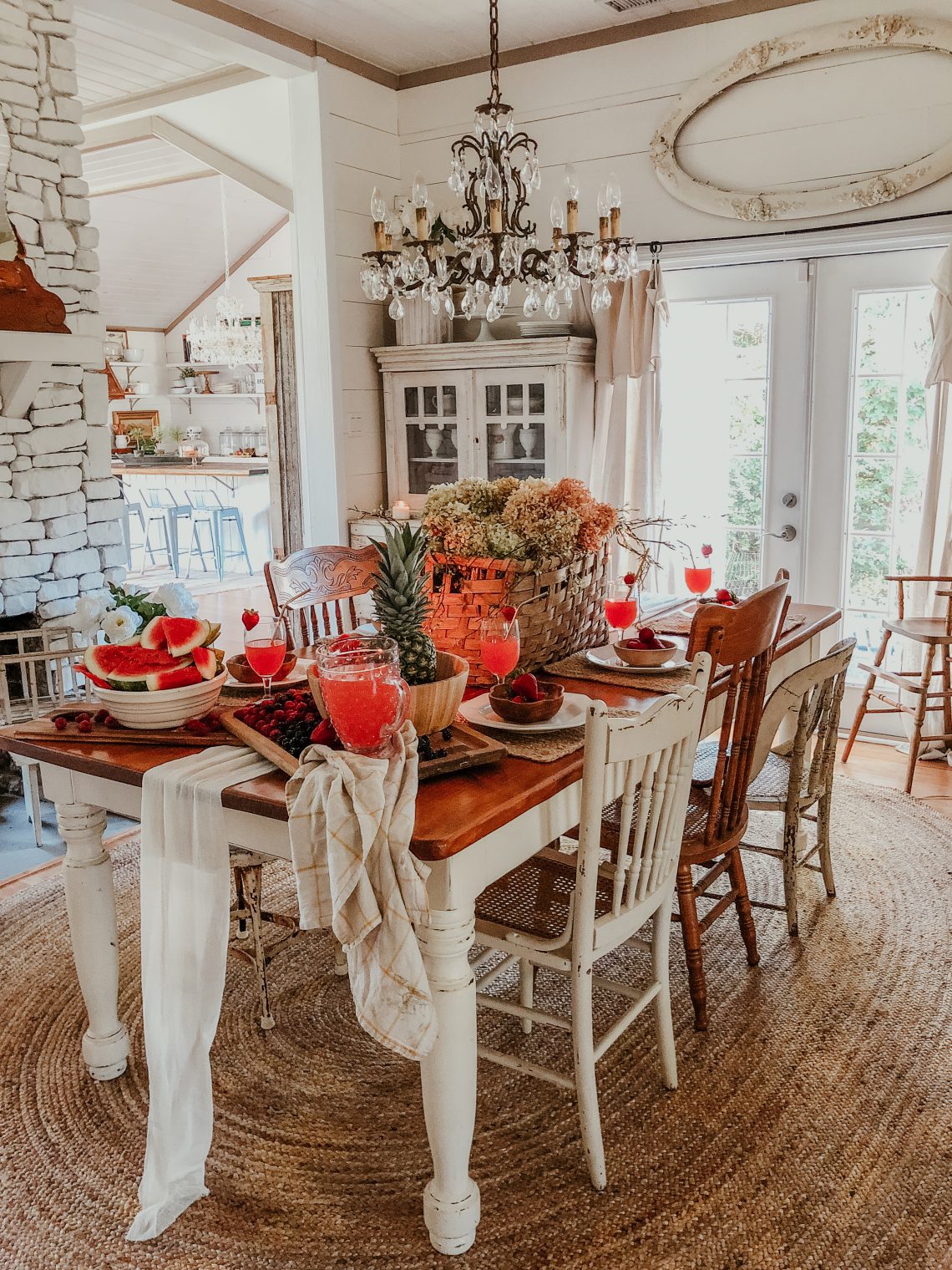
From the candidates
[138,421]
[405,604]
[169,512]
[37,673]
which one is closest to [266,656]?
[405,604]

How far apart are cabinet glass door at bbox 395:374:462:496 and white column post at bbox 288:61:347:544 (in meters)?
0.32

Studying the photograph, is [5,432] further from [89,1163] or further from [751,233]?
[751,233]

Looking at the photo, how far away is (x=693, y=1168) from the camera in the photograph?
1.93 metres

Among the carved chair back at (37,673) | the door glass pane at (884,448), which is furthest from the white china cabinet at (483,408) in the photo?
the carved chair back at (37,673)

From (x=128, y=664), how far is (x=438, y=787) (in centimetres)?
68

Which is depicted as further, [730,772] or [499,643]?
[730,772]

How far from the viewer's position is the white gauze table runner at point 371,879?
1.54 m

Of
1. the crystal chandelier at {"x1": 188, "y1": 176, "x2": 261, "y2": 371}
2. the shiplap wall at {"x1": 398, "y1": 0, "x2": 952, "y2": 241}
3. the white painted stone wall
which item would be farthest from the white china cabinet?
the crystal chandelier at {"x1": 188, "y1": 176, "x2": 261, "y2": 371}

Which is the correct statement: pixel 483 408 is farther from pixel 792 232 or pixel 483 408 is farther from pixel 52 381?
pixel 52 381

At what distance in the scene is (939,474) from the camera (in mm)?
3906

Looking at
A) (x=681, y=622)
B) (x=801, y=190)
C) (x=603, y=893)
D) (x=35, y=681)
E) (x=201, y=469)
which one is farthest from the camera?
(x=201, y=469)

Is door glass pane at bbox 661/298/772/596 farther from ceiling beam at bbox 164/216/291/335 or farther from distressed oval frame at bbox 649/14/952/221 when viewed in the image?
ceiling beam at bbox 164/216/291/335

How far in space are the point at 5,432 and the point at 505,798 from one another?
9.45ft

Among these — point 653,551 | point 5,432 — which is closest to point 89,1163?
point 5,432
